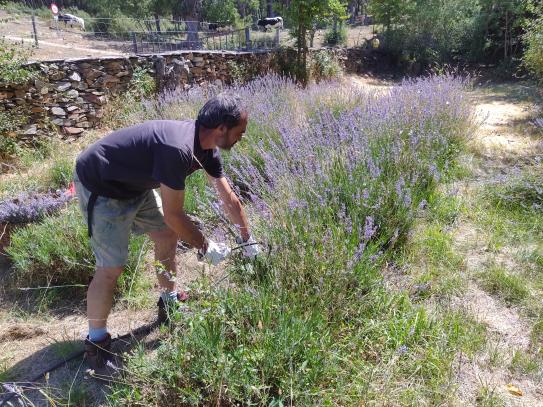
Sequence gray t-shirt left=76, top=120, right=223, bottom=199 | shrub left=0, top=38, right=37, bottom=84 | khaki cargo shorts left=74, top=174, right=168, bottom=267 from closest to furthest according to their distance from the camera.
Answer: gray t-shirt left=76, top=120, right=223, bottom=199, khaki cargo shorts left=74, top=174, right=168, bottom=267, shrub left=0, top=38, right=37, bottom=84

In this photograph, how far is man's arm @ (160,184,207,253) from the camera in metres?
1.79

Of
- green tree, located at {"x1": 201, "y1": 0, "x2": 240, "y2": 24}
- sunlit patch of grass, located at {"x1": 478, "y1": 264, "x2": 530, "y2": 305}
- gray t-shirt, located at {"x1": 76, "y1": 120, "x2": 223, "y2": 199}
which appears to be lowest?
sunlit patch of grass, located at {"x1": 478, "y1": 264, "x2": 530, "y2": 305}

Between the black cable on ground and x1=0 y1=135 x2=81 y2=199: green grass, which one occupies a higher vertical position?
x1=0 y1=135 x2=81 y2=199: green grass

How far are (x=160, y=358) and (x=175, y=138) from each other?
3.13ft

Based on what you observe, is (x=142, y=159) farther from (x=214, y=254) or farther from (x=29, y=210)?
(x=29, y=210)

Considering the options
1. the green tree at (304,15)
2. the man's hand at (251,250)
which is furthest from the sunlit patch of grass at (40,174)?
the green tree at (304,15)

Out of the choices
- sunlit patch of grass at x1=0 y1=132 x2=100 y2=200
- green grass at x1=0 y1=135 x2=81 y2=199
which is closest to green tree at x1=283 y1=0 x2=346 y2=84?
green grass at x1=0 y1=135 x2=81 y2=199

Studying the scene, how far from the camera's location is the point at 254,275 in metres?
2.04

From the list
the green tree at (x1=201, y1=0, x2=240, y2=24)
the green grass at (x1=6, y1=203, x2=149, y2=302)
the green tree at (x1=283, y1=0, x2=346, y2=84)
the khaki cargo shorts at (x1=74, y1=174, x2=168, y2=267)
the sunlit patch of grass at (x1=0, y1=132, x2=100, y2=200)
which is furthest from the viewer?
the green tree at (x1=201, y1=0, x2=240, y2=24)

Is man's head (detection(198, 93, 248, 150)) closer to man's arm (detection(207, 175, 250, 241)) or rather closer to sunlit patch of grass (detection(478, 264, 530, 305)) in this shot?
man's arm (detection(207, 175, 250, 241))

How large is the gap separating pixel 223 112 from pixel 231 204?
569 mm

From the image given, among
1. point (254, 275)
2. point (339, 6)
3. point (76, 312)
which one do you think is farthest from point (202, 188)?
point (339, 6)

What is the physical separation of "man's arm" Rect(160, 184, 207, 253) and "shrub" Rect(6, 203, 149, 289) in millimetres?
1071

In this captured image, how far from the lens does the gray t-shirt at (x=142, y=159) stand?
177cm
